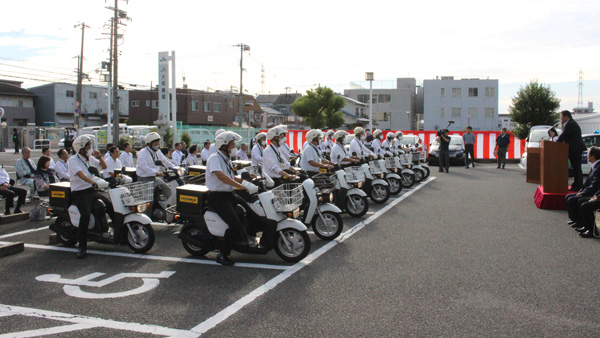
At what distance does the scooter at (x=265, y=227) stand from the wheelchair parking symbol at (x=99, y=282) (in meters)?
0.74

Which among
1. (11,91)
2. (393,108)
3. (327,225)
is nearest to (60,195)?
(327,225)

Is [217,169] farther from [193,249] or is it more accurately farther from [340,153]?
[340,153]

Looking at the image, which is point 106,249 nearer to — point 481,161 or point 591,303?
point 591,303

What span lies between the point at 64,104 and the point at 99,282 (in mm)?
62505

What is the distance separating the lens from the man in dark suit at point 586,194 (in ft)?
26.9

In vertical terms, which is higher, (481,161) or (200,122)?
(200,122)

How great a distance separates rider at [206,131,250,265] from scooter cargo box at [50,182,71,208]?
2660mm

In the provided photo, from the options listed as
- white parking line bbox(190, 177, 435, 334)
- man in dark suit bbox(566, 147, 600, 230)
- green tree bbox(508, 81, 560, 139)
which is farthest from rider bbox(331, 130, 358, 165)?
green tree bbox(508, 81, 560, 139)

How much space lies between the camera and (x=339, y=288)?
5.48 meters

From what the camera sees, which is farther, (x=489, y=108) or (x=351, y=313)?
(x=489, y=108)

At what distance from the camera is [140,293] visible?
214 inches

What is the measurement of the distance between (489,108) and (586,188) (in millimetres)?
64342

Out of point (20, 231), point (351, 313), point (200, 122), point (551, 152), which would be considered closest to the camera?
point (351, 313)

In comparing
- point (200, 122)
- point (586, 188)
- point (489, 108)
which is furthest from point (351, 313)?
point (489, 108)
